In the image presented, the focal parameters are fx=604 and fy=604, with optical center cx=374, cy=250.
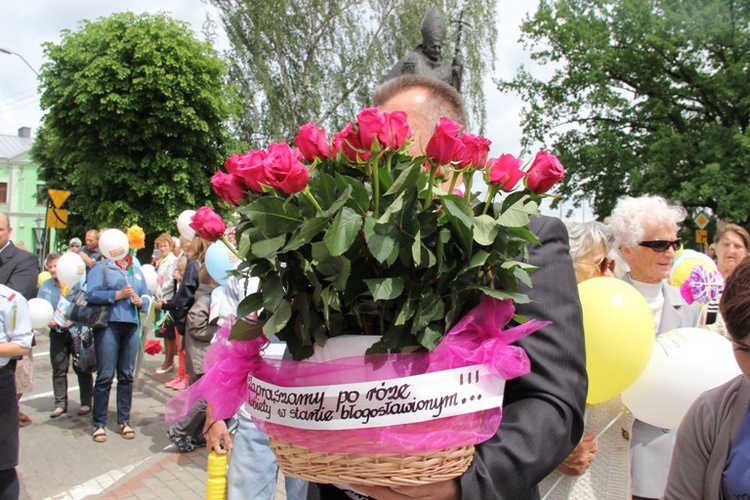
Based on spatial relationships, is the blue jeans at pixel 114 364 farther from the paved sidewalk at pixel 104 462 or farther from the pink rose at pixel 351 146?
the pink rose at pixel 351 146

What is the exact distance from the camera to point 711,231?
20812 millimetres

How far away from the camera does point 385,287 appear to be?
3.44 feet

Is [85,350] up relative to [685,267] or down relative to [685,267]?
down

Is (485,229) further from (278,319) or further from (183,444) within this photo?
(183,444)

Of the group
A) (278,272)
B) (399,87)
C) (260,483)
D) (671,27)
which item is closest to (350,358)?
(278,272)

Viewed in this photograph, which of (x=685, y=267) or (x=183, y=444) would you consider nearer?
(x=685, y=267)

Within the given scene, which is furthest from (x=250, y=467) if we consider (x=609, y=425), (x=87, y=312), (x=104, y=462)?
(x=87, y=312)

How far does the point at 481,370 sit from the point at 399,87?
2.92ft

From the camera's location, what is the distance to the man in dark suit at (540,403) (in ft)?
3.76

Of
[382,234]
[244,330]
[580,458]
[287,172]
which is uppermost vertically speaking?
[287,172]

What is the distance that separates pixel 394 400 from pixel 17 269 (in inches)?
206

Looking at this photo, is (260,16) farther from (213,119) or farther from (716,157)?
(716,157)

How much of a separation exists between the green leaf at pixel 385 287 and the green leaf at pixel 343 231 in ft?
0.26

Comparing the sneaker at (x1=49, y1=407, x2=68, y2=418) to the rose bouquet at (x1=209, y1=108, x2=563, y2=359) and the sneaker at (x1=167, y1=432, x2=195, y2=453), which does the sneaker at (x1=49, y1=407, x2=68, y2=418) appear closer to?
the sneaker at (x1=167, y1=432, x2=195, y2=453)
